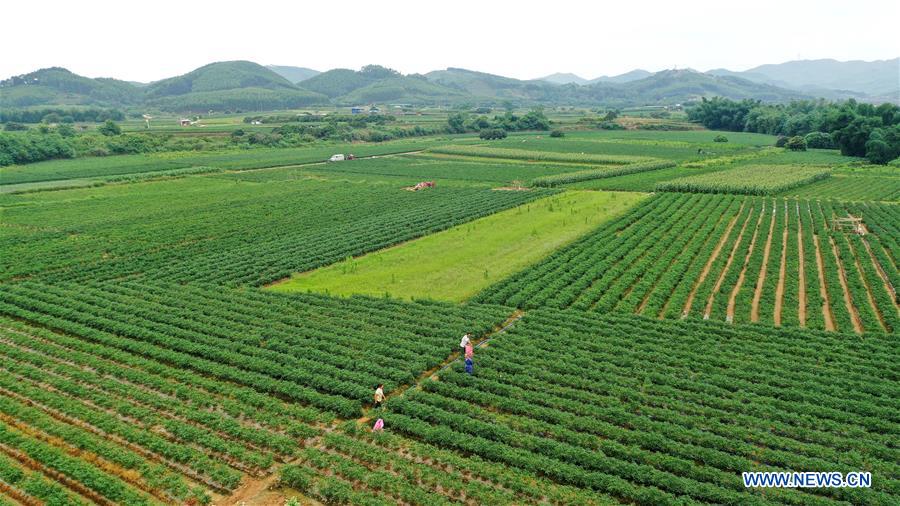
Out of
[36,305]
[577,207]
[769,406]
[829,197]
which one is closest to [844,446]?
[769,406]

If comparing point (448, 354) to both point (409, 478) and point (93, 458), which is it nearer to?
point (409, 478)

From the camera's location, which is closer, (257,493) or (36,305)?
(257,493)

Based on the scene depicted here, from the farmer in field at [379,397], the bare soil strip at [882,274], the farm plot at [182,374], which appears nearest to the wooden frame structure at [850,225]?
the bare soil strip at [882,274]

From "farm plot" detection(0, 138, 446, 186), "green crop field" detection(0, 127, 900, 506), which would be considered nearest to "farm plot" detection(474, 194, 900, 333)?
"green crop field" detection(0, 127, 900, 506)

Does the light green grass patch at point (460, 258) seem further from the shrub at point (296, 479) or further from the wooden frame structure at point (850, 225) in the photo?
the wooden frame structure at point (850, 225)

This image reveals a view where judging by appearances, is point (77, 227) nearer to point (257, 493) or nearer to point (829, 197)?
point (257, 493)


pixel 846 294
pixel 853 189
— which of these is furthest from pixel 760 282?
pixel 853 189
